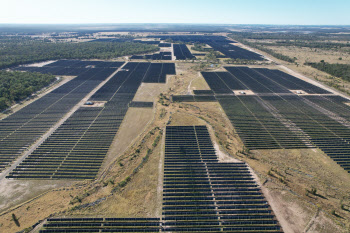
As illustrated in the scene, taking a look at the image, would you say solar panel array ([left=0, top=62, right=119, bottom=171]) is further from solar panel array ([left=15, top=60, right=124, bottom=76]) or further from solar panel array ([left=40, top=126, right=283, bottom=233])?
solar panel array ([left=40, top=126, right=283, bottom=233])

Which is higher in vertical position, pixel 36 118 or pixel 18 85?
pixel 18 85

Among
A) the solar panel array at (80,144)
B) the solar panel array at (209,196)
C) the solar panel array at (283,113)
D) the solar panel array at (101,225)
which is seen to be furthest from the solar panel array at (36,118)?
the solar panel array at (283,113)

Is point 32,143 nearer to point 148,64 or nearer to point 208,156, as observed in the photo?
point 208,156

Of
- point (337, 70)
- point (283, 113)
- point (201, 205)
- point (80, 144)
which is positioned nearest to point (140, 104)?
point (80, 144)

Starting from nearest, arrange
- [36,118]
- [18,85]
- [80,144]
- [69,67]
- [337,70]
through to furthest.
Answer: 1. [80,144]
2. [36,118]
3. [18,85]
4. [337,70]
5. [69,67]

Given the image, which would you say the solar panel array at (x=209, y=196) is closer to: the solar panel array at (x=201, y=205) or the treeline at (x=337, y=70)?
the solar panel array at (x=201, y=205)

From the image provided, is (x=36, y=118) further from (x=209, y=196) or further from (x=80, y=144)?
(x=209, y=196)
